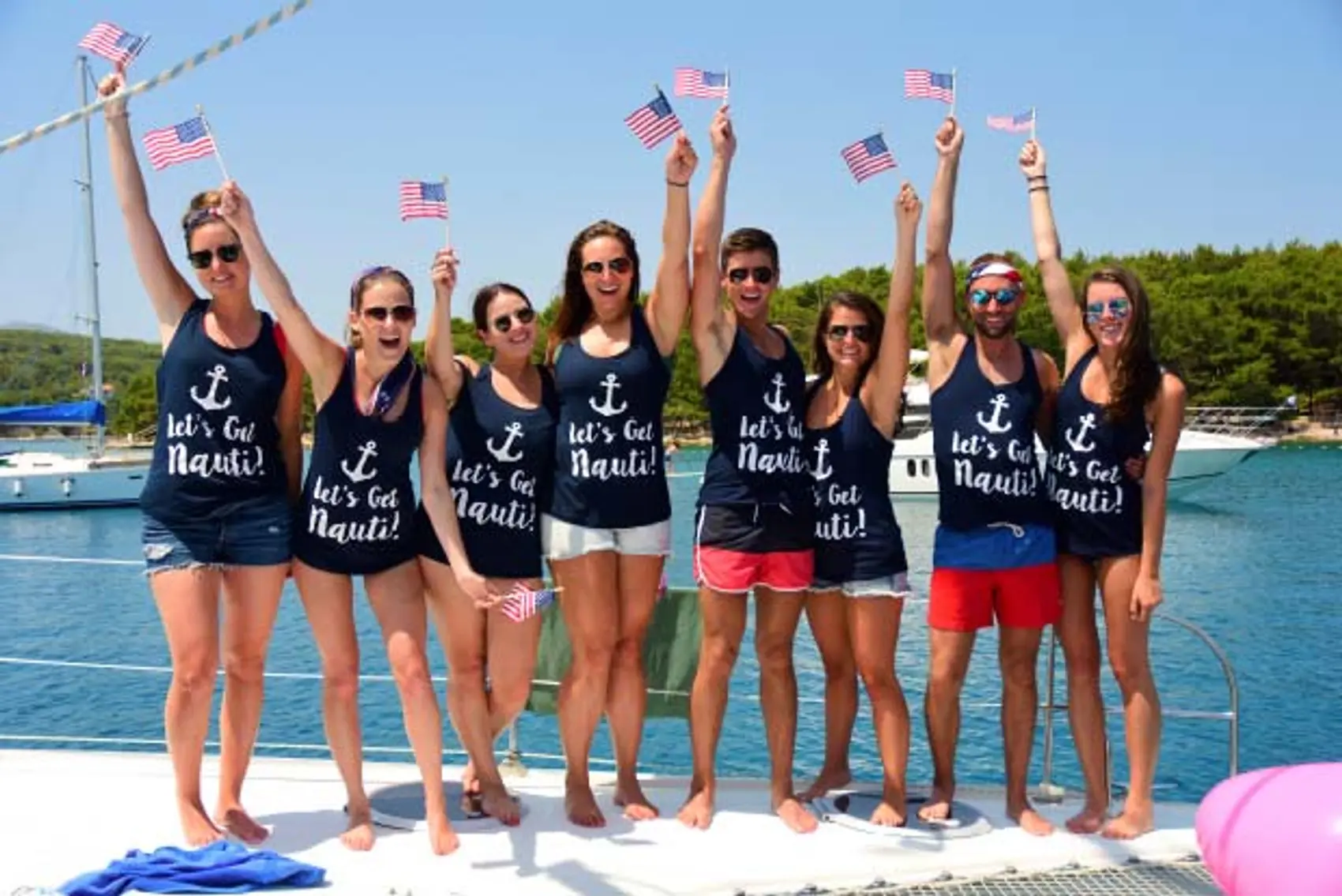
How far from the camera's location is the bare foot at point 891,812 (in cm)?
452

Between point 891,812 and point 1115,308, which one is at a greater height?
point 1115,308

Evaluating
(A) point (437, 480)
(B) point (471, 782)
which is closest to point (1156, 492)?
(A) point (437, 480)

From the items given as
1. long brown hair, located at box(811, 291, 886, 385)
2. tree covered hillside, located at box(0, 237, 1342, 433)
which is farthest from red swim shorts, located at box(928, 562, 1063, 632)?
tree covered hillside, located at box(0, 237, 1342, 433)

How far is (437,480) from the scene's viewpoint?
14.3 feet

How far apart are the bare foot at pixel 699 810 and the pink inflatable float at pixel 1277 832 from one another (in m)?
1.81

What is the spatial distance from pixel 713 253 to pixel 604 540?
1.19 m

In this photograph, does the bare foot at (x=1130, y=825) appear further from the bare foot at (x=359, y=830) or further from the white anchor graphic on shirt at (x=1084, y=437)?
the bare foot at (x=359, y=830)

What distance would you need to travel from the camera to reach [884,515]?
466 cm

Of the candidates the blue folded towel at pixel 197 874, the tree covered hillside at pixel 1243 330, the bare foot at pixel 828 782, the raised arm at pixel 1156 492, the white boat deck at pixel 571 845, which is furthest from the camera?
the tree covered hillside at pixel 1243 330

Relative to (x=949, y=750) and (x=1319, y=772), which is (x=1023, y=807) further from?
(x=1319, y=772)

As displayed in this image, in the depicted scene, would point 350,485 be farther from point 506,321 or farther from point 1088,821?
point 1088,821

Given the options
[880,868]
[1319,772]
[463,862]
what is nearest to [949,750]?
[880,868]

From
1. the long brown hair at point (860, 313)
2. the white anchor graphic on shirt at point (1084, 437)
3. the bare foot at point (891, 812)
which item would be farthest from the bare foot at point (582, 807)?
the white anchor graphic on shirt at point (1084, 437)

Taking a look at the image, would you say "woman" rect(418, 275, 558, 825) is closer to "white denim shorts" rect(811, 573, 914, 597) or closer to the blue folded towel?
the blue folded towel
